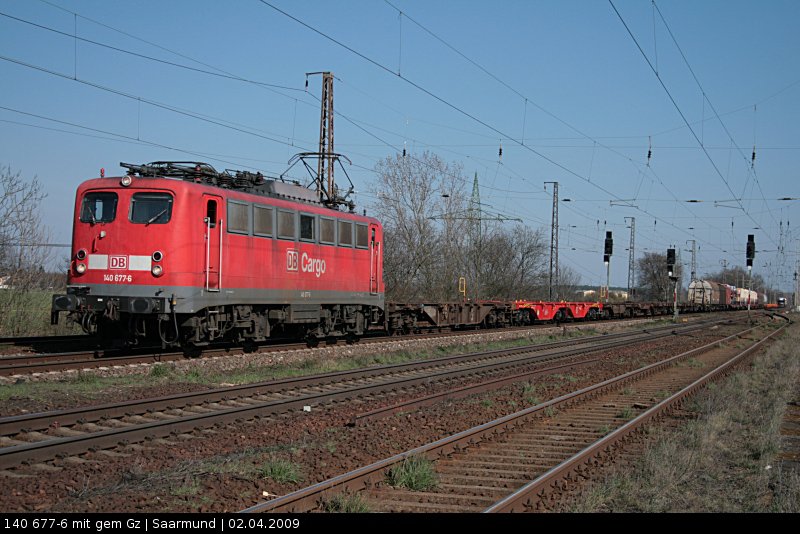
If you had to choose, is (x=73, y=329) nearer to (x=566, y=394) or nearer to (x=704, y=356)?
(x=566, y=394)

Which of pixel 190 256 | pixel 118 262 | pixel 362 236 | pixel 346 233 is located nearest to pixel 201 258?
pixel 190 256

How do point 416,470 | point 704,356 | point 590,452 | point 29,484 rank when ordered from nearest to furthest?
point 29,484 → point 416,470 → point 590,452 → point 704,356

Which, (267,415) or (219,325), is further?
(219,325)

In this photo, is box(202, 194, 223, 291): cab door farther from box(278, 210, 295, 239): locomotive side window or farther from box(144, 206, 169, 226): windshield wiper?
box(278, 210, 295, 239): locomotive side window

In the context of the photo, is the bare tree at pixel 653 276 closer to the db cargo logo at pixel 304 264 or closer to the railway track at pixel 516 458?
the db cargo logo at pixel 304 264

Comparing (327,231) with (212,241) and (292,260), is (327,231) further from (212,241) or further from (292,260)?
(212,241)

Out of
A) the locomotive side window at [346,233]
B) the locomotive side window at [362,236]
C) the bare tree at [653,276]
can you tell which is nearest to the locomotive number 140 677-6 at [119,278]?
the locomotive side window at [346,233]

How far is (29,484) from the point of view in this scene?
672 cm

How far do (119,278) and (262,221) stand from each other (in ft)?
12.3

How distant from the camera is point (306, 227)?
63.9ft

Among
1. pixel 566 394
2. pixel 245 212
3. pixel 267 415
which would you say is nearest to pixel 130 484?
pixel 267 415

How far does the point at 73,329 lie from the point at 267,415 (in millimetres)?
15209

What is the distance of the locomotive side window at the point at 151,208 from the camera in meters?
15.3

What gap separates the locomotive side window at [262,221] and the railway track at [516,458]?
27.2 feet
